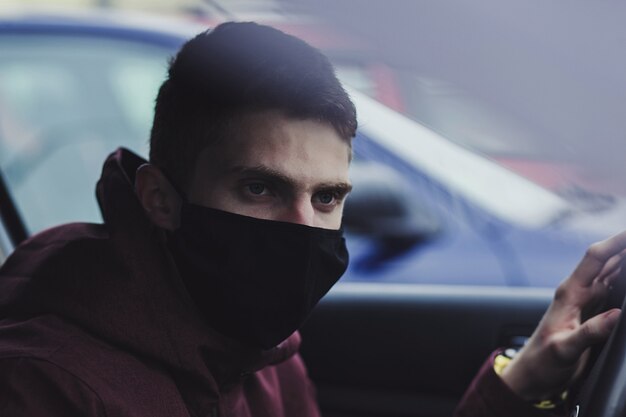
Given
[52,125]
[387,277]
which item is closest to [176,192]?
[387,277]

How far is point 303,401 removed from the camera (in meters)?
1.99

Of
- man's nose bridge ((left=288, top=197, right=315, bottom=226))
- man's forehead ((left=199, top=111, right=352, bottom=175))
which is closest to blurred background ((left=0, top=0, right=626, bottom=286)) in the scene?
man's forehead ((left=199, top=111, right=352, bottom=175))

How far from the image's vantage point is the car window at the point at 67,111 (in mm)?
3389

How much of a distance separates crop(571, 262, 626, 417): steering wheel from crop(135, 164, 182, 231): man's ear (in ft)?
2.39

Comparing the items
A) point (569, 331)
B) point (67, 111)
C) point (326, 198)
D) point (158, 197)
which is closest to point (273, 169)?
point (326, 198)

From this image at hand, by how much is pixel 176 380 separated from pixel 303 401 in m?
0.52

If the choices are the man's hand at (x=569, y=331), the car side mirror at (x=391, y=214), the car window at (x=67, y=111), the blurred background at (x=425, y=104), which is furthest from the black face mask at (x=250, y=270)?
the car window at (x=67, y=111)

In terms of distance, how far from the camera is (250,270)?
1.53m

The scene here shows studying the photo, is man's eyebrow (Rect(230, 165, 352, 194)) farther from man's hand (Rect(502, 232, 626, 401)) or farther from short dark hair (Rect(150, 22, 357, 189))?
man's hand (Rect(502, 232, 626, 401))

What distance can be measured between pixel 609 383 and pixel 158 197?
824 mm

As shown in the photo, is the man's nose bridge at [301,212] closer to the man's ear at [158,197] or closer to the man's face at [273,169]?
the man's face at [273,169]

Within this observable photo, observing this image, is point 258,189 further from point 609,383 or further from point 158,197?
point 609,383

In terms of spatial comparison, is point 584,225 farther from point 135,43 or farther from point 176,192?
point 135,43

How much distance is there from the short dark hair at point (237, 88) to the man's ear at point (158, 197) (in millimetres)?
19
